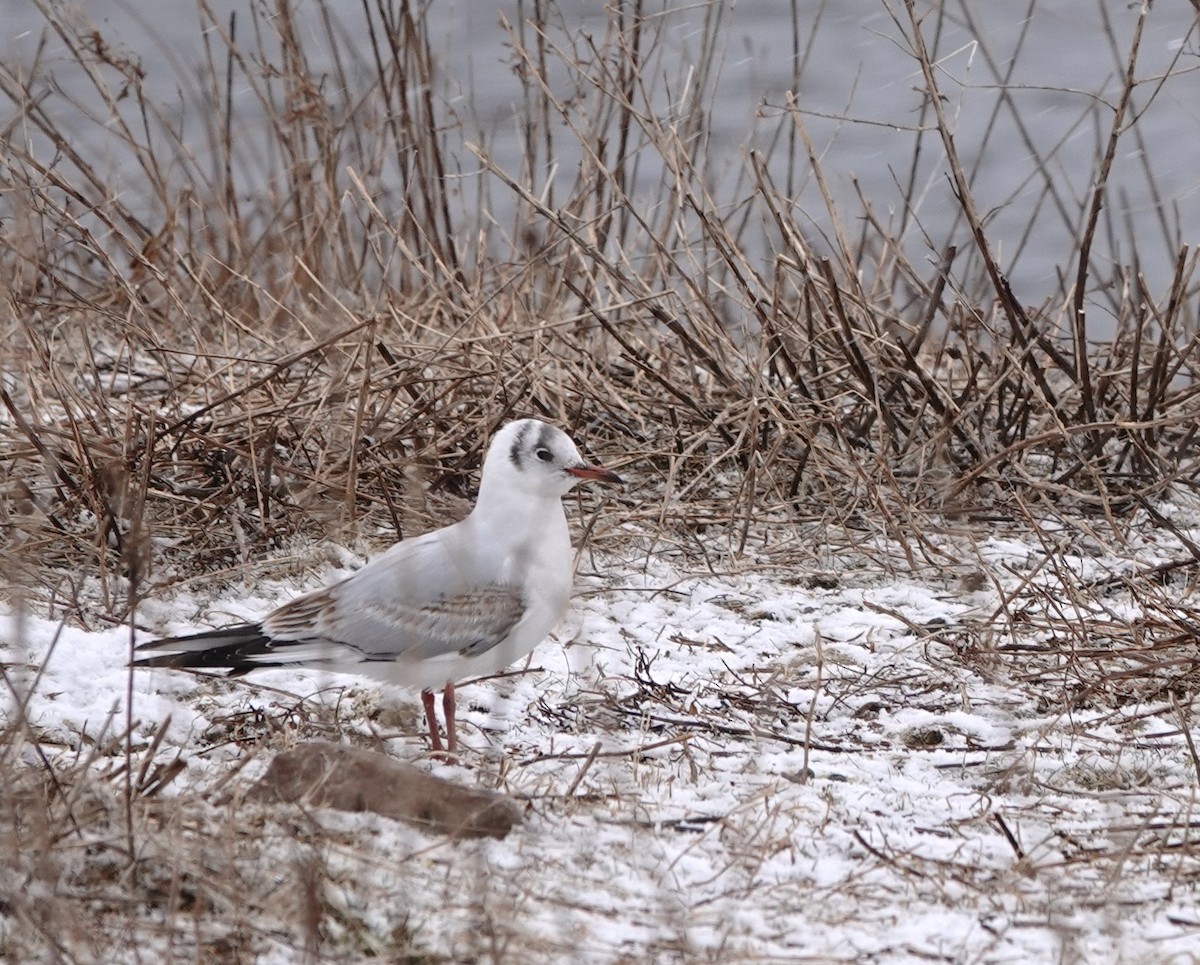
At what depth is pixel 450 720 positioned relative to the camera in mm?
3297

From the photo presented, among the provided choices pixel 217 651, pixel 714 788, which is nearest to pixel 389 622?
pixel 217 651

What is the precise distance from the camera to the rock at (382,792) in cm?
271

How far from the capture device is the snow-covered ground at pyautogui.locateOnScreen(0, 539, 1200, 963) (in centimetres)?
240

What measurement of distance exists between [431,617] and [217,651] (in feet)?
1.39

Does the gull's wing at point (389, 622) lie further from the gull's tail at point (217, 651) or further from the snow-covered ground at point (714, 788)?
the snow-covered ground at point (714, 788)

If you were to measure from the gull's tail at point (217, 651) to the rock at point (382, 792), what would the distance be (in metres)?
0.46

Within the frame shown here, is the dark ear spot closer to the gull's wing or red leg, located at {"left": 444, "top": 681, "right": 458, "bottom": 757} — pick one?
the gull's wing

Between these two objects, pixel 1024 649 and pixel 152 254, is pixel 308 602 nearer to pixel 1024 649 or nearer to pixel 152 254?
pixel 1024 649

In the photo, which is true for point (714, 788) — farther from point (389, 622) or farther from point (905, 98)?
point (905, 98)

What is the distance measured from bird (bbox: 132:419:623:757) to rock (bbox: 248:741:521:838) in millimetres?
450

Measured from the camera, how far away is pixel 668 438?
4.87 m

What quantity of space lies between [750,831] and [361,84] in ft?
14.2

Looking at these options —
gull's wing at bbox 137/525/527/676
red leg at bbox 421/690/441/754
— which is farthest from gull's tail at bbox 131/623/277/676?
red leg at bbox 421/690/441/754

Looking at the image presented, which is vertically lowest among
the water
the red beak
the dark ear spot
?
the water
